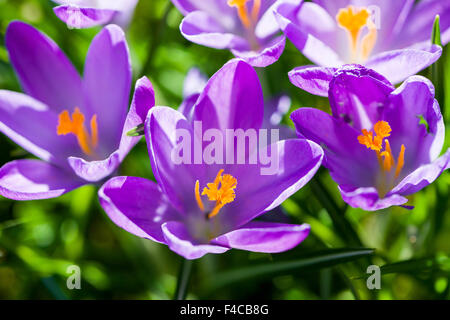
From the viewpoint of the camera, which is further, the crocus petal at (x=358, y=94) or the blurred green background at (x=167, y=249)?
the blurred green background at (x=167, y=249)

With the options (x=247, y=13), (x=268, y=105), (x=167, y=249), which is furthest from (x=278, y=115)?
(x=167, y=249)

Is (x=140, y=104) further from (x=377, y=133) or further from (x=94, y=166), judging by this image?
(x=377, y=133)

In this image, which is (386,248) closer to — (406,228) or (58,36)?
(406,228)

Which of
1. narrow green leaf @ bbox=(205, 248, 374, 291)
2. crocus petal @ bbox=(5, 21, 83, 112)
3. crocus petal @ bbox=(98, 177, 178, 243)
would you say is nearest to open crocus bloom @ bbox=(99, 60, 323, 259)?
crocus petal @ bbox=(98, 177, 178, 243)

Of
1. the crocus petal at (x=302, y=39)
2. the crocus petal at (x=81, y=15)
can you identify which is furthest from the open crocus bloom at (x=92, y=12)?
the crocus petal at (x=302, y=39)

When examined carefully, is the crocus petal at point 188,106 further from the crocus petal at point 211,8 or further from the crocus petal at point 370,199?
the crocus petal at point 370,199

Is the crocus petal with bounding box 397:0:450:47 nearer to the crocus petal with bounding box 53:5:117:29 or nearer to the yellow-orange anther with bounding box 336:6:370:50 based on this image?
the yellow-orange anther with bounding box 336:6:370:50
